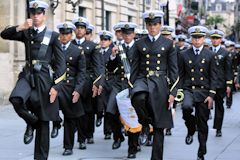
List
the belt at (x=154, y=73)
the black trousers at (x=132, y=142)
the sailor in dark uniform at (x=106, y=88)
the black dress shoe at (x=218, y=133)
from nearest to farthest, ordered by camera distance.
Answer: the belt at (x=154, y=73) < the black trousers at (x=132, y=142) < the sailor in dark uniform at (x=106, y=88) < the black dress shoe at (x=218, y=133)

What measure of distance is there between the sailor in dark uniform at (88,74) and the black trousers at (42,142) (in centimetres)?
258

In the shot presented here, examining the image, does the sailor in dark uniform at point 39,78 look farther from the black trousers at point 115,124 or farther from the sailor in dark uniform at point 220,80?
the sailor in dark uniform at point 220,80

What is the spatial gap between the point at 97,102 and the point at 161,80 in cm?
350

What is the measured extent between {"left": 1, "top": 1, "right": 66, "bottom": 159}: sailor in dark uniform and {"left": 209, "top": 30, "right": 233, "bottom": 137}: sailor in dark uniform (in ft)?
17.6

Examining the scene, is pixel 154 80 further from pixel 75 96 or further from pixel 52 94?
pixel 75 96

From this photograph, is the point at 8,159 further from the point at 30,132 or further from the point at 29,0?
the point at 29,0

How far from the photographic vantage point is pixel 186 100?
9.87m

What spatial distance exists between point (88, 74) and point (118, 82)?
618 mm

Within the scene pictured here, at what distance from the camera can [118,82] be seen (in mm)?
11414

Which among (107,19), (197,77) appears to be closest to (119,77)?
(197,77)

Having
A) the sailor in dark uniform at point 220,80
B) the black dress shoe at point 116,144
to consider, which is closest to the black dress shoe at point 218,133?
the sailor in dark uniform at point 220,80

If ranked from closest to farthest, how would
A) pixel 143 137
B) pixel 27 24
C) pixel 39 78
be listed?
1. pixel 27 24
2. pixel 39 78
3. pixel 143 137

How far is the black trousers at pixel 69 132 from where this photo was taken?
33.8 feet

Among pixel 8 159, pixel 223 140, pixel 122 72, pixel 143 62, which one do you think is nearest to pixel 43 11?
pixel 143 62
